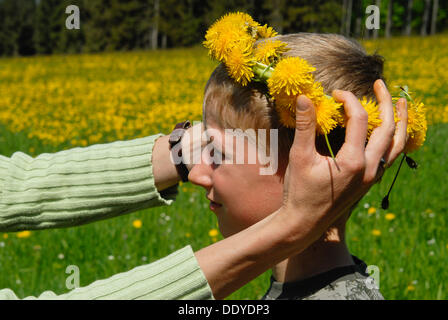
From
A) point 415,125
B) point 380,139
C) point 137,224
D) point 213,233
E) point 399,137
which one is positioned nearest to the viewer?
point 380,139

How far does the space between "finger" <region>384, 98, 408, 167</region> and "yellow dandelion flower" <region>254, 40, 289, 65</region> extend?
0.40 m

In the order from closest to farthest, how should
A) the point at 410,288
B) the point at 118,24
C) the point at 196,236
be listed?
the point at 410,288 < the point at 196,236 < the point at 118,24

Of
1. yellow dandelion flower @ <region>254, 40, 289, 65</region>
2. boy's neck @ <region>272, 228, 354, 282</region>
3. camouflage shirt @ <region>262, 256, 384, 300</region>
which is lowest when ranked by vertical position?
camouflage shirt @ <region>262, 256, 384, 300</region>

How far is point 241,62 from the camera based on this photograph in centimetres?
165

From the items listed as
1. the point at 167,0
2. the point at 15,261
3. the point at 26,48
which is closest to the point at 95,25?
the point at 167,0

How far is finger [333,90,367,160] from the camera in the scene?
4.51 ft

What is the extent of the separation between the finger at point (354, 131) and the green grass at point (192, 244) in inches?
78.5

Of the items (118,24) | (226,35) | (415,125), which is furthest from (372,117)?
(118,24)

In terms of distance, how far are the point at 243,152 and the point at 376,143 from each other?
51 cm

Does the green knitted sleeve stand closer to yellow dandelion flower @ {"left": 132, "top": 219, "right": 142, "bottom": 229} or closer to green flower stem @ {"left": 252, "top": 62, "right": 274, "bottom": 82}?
green flower stem @ {"left": 252, "top": 62, "right": 274, "bottom": 82}

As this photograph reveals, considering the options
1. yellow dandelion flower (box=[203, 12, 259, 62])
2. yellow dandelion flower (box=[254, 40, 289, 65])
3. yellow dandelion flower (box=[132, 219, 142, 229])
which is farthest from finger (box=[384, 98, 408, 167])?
yellow dandelion flower (box=[132, 219, 142, 229])

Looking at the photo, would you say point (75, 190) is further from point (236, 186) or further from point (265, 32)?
point (265, 32)

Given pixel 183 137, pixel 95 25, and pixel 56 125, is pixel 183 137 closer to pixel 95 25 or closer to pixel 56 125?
pixel 56 125

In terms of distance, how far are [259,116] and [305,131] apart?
42 cm
